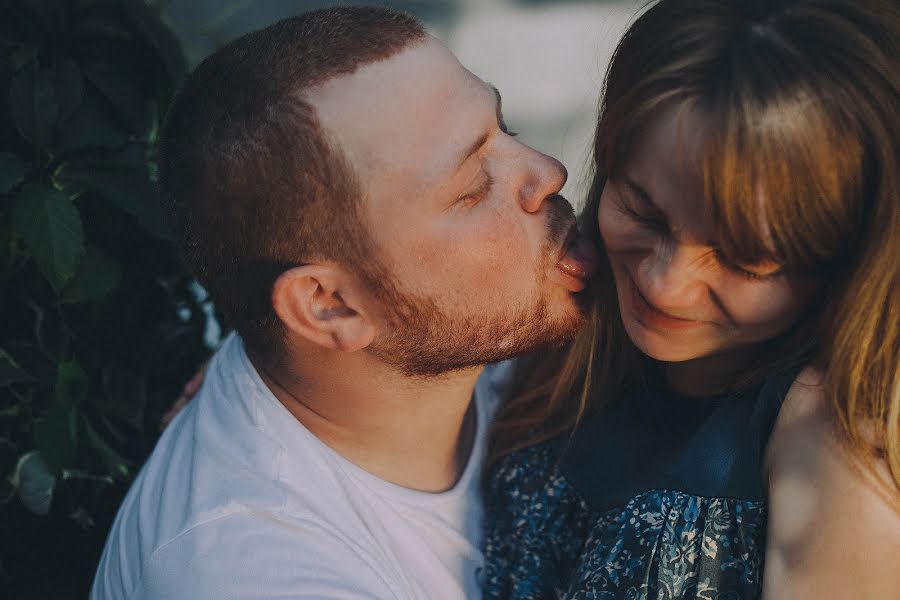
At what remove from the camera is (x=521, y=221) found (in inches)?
68.7

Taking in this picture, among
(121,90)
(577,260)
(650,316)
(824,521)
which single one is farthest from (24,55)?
(824,521)

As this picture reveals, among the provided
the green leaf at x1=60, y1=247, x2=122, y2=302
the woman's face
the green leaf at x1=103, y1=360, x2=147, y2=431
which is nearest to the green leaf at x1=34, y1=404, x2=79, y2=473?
the green leaf at x1=103, y1=360, x2=147, y2=431

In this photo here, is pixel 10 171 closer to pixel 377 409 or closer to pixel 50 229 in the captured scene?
pixel 50 229

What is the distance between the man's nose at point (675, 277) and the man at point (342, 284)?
39 cm

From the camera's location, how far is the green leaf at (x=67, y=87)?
1.75 m

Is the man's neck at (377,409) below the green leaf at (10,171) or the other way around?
below

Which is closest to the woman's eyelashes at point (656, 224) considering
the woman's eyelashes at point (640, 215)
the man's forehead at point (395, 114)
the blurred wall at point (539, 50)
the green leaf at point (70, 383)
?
the woman's eyelashes at point (640, 215)

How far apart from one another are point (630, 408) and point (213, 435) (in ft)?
2.74

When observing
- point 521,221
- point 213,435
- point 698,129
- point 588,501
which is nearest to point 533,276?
point 521,221

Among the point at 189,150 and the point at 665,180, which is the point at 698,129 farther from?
the point at 189,150

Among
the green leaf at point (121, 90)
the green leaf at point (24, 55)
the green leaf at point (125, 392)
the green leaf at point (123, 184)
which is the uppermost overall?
the green leaf at point (24, 55)

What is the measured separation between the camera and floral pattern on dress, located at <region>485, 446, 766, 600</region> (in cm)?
139

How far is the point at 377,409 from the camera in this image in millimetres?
1847

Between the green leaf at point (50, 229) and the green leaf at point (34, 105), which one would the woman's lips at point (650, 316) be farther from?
the green leaf at point (34, 105)
